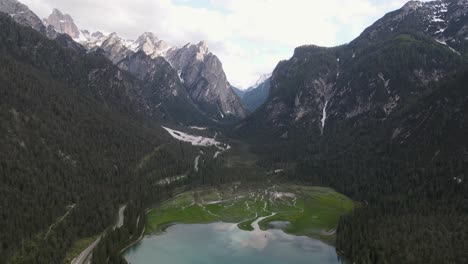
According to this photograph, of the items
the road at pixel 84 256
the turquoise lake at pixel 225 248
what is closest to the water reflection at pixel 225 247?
the turquoise lake at pixel 225 248

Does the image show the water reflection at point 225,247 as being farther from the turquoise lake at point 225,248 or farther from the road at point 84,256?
the road at point 84,256

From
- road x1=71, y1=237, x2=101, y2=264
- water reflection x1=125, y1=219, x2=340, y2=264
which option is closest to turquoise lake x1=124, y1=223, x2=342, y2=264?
water reflection x1=125, y1=219, x2=340, y2=264

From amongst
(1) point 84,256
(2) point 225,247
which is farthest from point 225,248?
(1) point 84,256

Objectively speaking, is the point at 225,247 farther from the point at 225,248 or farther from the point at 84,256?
the point at 84,256

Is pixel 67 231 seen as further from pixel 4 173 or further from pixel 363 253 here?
pixel 363 253

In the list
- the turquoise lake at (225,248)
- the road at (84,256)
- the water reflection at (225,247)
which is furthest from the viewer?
the water reflection at (225,247)

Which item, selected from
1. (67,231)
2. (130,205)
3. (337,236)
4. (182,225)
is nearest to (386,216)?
(337,236)

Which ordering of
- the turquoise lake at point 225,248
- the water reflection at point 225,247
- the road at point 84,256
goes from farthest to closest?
the water reflection at point 225,247 < the turquoise lake at point 225,248 < the road at point 84,256

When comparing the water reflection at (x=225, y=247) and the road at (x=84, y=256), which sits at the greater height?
the road at (x=84, y=256)
